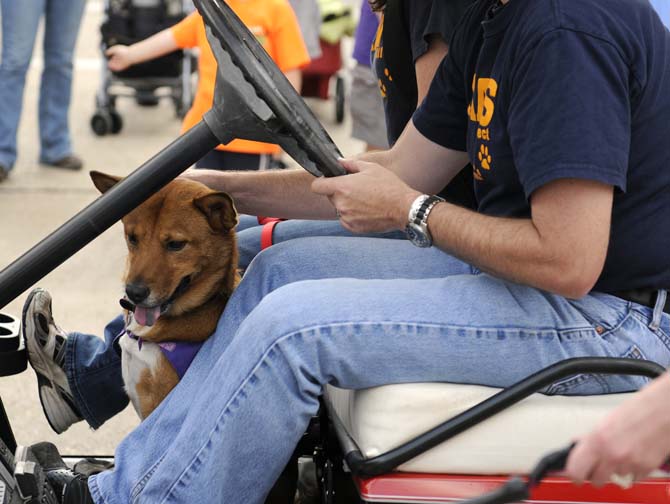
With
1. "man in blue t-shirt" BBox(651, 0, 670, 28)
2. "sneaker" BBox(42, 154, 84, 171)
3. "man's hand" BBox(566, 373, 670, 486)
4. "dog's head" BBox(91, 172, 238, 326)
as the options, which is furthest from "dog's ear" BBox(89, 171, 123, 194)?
"sneaker" BBox(42, 154, 84, 171)

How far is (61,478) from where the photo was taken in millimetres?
2197

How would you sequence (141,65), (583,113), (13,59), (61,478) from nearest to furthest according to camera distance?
1. (583,113)
2. (61,478)
3. (13,59)
4. (141,65)

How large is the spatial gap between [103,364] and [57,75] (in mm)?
4092

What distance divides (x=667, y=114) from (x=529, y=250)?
37cm

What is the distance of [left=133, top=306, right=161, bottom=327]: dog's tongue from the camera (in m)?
2.36

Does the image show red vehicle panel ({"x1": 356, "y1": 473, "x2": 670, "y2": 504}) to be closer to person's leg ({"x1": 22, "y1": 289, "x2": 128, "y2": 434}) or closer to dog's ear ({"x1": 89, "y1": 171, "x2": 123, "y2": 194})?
dog's ear ({"x1": 89, "y1": 171, "x2": 123, "y2": 194})

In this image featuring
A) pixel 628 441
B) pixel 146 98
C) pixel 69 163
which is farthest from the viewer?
pixel 146 98

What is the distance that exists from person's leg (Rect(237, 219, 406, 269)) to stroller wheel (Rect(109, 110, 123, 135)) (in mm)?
4997

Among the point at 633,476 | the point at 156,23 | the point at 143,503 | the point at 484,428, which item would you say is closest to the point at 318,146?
the point at 484,428

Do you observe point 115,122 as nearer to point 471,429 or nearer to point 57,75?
point 57,75

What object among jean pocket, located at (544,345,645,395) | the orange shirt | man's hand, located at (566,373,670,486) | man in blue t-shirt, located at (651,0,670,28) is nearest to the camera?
man's hand, located at (566,373,670,486)

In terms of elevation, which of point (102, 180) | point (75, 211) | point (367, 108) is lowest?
point (75, 211)

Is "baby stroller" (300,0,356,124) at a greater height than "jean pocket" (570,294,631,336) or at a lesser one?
lesser

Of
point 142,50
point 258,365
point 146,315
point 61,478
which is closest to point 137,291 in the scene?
point 146,315
